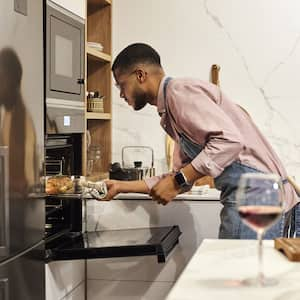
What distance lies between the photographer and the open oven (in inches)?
93.9

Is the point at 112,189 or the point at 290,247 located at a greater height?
the point at 112,189

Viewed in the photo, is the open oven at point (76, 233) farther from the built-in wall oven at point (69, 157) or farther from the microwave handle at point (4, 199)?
the microwave handle at point (4, 199)

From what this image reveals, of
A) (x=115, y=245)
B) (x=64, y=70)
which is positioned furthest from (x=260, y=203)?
(x=64, y=70)

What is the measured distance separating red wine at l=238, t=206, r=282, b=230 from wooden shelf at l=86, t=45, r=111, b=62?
2029mm

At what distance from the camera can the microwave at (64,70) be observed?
2.32 meters

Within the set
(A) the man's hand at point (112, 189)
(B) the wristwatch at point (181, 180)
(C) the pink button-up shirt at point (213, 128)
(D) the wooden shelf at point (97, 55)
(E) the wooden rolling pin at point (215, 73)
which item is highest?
(D) the wooden shelf at point (97, 55)

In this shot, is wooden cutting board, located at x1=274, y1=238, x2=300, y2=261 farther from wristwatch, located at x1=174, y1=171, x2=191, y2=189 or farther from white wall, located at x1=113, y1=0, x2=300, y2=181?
white wall, located at x1=113, y1=0, x2=300, y2=181

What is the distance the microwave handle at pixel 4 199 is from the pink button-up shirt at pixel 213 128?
0.61 meters

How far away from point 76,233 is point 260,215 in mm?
1727

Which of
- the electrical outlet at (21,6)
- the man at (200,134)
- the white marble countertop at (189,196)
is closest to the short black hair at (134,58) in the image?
the man at (200,134)

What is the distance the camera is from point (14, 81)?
1.98 meters

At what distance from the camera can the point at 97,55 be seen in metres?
3.16

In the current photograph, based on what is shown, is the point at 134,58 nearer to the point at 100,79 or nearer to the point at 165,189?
the point at 165,189

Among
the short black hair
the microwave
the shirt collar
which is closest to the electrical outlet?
the microwave
